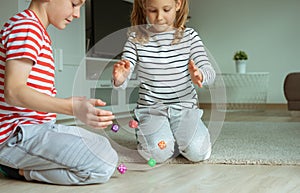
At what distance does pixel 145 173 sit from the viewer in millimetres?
1156

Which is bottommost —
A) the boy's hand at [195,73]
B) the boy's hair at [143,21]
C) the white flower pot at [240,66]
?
the white flower pot at [240,66]

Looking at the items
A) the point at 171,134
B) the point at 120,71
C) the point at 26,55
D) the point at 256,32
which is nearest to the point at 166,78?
the point at 171,134

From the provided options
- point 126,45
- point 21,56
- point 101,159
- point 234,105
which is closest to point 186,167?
point 101,159

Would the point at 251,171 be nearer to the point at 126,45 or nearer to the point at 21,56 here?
the point at 126,45

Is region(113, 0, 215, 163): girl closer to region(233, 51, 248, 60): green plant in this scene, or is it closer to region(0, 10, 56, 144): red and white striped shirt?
region(0, 10, 56, 144): red and white striped shirt

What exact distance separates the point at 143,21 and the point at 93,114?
2.43 feet

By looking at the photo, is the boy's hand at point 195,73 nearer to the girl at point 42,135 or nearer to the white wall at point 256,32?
the girl at point 42,135

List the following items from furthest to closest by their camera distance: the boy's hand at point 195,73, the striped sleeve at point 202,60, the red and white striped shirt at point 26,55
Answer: the striped sleeve at point 202,60 < the boy's hand at point 195,73 < the red and white striped shirt at point 26,55

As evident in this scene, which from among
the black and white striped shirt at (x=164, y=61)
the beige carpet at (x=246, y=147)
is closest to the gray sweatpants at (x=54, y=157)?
the beige carpet at (x=246, y=147)

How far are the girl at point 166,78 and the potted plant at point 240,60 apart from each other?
2.98m

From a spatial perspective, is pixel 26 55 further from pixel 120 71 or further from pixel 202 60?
pixel 202 60

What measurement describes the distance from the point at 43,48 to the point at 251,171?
0.62 m

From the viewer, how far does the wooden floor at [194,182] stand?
37.9 inches

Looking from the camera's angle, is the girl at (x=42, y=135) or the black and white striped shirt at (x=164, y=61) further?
the black and white striped shirt at (x=164, y=61)
